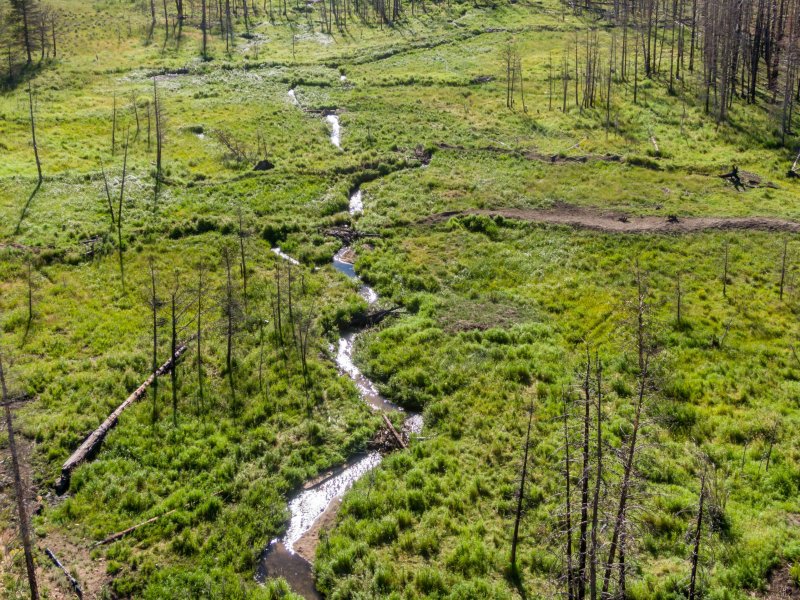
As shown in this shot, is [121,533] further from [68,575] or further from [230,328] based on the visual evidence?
[230,328]

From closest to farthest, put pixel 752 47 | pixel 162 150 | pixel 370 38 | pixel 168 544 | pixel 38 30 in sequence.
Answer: pixel 168 544 < pixel 162 150 < pixel 752 47 < pixel 38 30 < pixel 370 38

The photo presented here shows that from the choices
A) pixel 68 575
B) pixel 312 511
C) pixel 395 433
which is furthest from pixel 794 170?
pixel 68 575

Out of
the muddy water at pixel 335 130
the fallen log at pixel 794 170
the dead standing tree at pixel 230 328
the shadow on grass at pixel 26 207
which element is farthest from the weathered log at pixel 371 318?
the fallen log at pixel 794 170

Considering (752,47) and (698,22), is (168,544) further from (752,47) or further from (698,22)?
(698,22)

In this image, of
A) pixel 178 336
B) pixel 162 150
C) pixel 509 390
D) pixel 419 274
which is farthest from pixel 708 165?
pixel 162 150

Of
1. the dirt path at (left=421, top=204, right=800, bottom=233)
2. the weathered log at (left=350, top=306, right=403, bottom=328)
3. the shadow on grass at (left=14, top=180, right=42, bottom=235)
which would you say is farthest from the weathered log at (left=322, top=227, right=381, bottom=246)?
the shadow on grass at (left=14, top=180, right=42, bottom=235)
